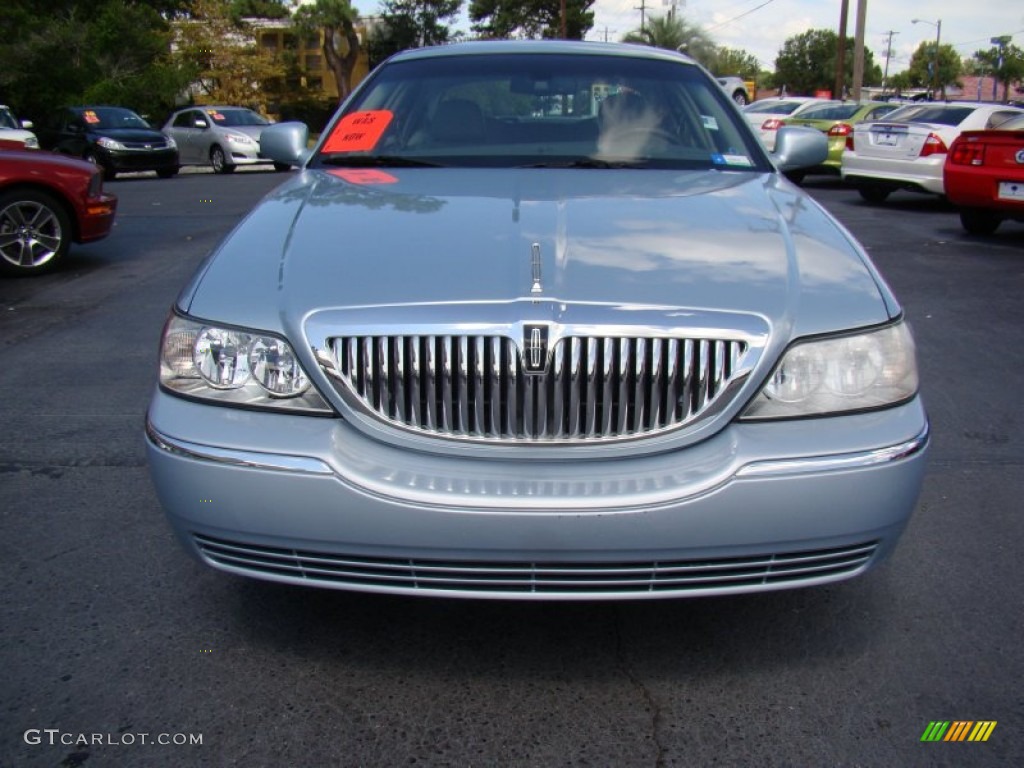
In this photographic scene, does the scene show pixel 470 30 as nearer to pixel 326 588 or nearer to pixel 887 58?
Answer: pixel 887 58

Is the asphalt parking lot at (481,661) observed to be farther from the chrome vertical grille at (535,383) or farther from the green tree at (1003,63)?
the green tree at (1003,63)

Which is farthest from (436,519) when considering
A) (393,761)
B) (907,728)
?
(907,728)

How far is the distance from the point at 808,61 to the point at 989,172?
10125 centimetres

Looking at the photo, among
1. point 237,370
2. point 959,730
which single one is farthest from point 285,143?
point 959,730

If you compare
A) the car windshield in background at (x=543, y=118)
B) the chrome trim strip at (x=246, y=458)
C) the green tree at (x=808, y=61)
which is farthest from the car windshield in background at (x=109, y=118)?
the green tree at (x=808, y=61)

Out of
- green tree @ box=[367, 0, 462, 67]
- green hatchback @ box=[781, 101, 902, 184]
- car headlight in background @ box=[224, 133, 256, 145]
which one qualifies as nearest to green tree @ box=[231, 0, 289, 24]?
green tree @ box=[367, 0, 462, 67]

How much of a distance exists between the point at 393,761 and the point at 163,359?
1108mm

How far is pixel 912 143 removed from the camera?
13.3 meters

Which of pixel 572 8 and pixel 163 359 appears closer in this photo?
pixel 163 359

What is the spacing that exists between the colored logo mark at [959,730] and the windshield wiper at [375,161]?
2.30 meters

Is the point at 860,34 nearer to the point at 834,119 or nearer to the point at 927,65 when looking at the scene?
the point at 834,119

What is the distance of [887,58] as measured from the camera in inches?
4090

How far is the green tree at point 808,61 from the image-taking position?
101 m

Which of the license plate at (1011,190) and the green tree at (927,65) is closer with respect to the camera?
the license plate at (1011,190)
